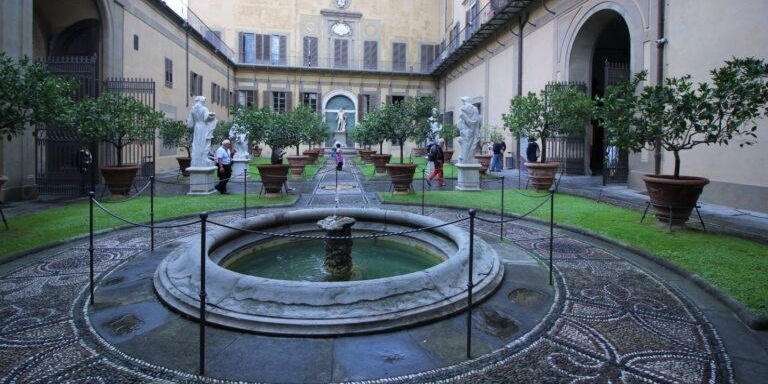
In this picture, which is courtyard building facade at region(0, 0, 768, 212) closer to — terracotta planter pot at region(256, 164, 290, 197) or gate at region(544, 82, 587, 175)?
gate at region(544, 82, 587, 175)

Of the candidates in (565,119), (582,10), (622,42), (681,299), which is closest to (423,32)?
(622,42)

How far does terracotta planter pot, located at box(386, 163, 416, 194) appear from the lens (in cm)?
1078

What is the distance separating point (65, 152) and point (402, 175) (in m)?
8.73

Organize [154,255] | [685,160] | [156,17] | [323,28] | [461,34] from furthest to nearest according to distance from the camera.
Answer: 1. [323,28]
2. [461,34]
3. [156,17]
4. [685,160]
5. [154,255]

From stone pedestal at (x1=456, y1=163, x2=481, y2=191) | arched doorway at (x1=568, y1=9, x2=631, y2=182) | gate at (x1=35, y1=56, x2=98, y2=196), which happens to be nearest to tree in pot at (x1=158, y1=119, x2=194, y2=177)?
gate at (x1=35, y1=56, x2=98, y2=196)

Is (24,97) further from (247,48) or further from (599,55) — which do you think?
(247,48)

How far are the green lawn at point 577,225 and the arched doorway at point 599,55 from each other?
15.2ft

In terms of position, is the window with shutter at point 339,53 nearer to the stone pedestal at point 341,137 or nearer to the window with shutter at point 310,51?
the window with shutter at point 310,51

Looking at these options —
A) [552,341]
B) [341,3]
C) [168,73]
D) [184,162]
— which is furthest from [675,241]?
[341,3]

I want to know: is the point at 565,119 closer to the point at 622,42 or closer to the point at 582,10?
the point at 582,10

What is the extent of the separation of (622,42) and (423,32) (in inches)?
730

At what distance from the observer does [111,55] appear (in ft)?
45.5

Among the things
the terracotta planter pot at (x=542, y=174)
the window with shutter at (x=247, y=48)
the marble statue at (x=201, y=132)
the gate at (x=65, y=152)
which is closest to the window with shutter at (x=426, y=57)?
the window with shutter at (x=247, y=48)

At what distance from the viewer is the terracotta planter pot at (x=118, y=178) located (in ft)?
33.0
